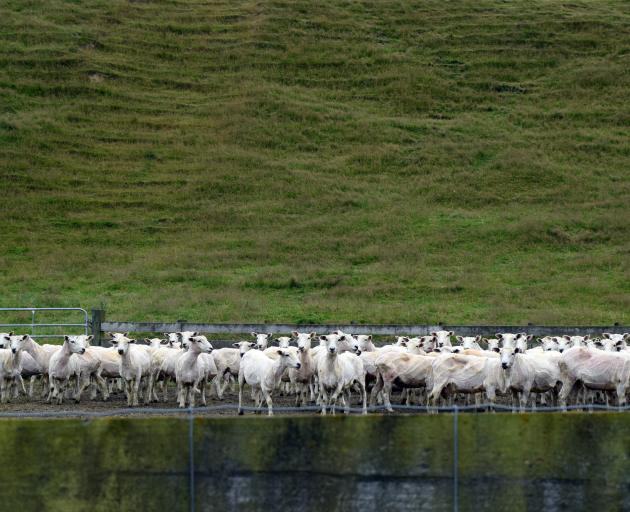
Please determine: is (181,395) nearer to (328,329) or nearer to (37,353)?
(37,353)

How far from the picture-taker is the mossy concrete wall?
37.3 ft

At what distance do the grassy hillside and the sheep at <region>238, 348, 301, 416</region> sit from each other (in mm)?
16520

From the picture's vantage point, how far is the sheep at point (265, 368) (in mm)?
21953

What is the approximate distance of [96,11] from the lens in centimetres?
8994

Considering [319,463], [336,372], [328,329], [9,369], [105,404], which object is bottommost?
[319,463]

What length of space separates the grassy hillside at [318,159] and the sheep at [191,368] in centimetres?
1559

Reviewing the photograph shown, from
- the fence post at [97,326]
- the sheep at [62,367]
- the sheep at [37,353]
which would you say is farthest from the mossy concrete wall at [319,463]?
the fence post at [97,326]

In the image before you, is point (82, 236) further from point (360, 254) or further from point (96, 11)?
point (96, 11)

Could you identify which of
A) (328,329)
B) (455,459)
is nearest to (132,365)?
(328,329)

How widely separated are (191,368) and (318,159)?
4529 centimetres

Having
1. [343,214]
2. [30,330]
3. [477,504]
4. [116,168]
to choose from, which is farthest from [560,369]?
[116,168]

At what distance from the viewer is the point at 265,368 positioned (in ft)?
72.7

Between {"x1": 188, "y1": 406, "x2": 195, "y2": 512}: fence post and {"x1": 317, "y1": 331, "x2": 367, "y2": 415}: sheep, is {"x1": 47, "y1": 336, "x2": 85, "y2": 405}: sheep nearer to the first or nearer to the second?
{"x1": 317, "y1": 331, "x2": 367, "y2": 415}: sheep

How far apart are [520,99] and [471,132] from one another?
771 cm
